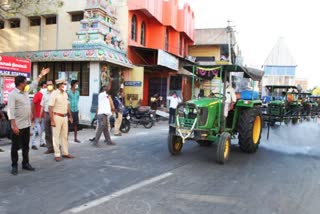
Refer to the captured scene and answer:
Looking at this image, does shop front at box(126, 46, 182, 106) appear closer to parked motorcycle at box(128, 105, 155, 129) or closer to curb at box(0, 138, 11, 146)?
parked motorcycle at box(128, 105, 155, 129)

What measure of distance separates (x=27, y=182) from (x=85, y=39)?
11423 mm

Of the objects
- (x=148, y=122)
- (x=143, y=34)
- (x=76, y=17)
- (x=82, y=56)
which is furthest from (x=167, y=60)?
(x=76, y=17)

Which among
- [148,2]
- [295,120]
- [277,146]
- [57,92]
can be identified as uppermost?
[148,2]

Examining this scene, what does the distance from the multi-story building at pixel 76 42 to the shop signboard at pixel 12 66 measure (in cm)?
416

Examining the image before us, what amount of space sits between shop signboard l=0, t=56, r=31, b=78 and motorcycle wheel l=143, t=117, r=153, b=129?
Answer: 596 cm

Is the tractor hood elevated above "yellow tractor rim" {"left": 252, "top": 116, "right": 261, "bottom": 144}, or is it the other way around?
the tractor hood

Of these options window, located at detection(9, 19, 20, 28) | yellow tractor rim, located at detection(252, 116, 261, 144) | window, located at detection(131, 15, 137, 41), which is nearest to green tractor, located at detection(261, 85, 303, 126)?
yellow tractor rim, located at detection(252, 116, 261, 144)

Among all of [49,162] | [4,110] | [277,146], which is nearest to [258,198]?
[49,162]

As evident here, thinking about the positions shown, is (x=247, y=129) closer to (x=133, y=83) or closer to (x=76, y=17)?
(x=133, y=83)

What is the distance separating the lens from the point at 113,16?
56.0 ft

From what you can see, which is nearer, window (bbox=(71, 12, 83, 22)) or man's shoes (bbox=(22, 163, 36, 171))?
man's shoes (bbox=(22, 163, 36, 171))

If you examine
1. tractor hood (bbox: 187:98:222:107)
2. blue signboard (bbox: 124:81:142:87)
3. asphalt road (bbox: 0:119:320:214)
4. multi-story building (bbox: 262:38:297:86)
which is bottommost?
asphalt road (bbox: 0:119:320:214)

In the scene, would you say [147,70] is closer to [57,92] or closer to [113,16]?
[113,16]

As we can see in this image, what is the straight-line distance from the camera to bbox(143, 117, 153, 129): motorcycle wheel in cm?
1470
